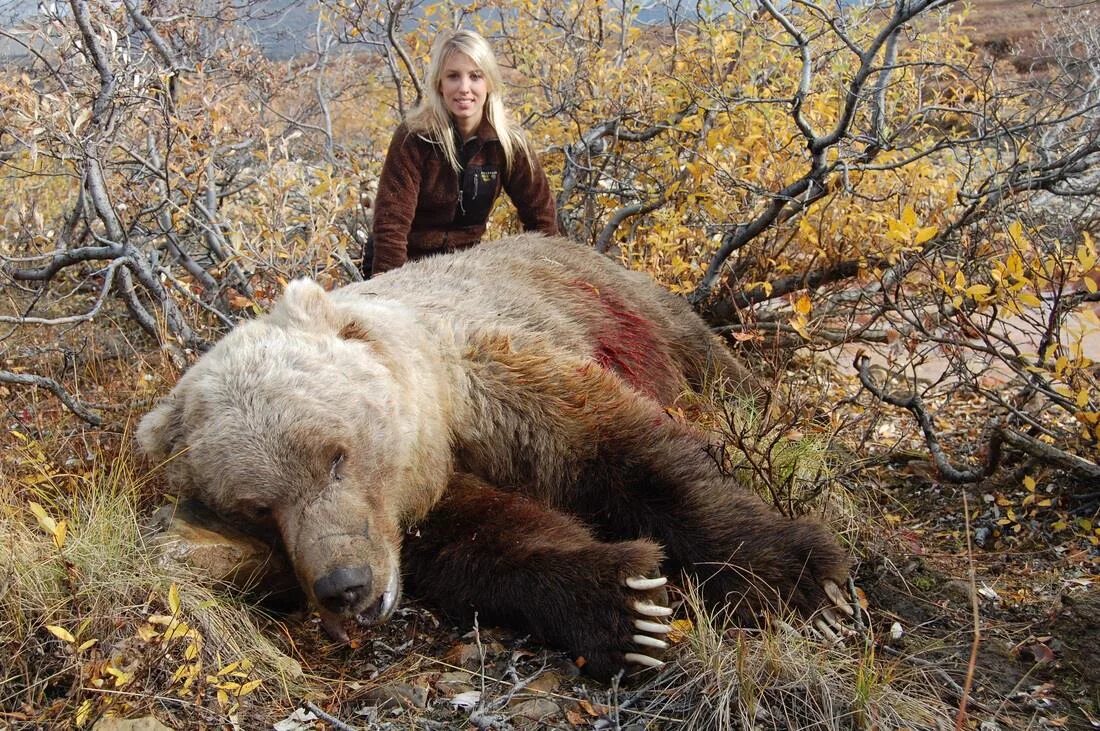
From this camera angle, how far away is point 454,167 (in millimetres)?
5320

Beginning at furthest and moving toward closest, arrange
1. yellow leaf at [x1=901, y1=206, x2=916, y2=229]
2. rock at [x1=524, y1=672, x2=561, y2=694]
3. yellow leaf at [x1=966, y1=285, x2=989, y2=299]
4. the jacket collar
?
the jacket collar → yellow leaf at [x1=901, y1=206, x2=916, y2=229] → yellow leaf at [x1=966, y1=285, x2=989, y2=299] → rock at [x1=524, y1=672, x2=561, y2=694]

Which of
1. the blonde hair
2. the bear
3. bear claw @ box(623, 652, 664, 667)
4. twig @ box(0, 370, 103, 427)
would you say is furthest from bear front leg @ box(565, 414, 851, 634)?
the blonde hair

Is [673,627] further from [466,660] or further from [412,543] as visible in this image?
[412,543]

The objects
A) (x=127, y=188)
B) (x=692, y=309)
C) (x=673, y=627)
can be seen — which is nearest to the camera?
(x=673, y=627)

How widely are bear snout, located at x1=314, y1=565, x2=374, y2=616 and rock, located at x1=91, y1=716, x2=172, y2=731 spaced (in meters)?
0.51

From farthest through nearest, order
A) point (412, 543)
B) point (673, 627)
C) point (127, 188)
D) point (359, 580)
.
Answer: point (127, 188) → point (412, 543) → point (673, 627) → point (359, 580)

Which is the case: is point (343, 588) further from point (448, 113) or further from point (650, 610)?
point (448, 113)

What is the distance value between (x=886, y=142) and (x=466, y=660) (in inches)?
108

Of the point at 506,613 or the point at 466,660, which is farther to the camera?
the point at 506,613

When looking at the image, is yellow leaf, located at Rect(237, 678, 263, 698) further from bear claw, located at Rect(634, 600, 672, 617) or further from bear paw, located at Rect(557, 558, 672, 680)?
bear claw, located at Rect(634, 600, 672, 617)

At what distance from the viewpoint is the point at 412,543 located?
3.19 meters

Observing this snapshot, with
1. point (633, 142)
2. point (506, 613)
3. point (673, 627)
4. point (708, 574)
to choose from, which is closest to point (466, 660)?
point (506, 613)

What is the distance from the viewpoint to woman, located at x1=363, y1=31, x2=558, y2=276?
5156mm

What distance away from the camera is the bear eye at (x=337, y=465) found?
2801 mm
